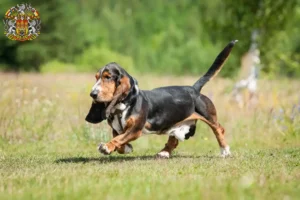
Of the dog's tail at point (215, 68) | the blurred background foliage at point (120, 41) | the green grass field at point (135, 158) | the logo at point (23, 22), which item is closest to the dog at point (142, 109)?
the dog's tail at point (215, 68)

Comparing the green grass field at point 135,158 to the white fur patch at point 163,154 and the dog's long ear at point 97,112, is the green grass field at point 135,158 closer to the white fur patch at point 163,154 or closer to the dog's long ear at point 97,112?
the white fur patch at point 163,154

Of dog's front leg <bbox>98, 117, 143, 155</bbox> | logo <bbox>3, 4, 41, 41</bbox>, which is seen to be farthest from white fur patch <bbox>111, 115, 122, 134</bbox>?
logo <bbox>3, 4, 41, 41</bbox>

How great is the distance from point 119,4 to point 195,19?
11171 millimetres

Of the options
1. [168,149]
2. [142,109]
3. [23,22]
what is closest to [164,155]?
[168,149]

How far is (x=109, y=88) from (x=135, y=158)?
4.59 ft

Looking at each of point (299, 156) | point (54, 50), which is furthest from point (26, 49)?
point (299, 156)

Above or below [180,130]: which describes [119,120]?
above

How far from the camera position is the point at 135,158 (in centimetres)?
848

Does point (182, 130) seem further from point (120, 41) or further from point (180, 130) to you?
point (120, 41)

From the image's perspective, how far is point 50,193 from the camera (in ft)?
16.9

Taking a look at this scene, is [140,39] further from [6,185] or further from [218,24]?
[6,185]

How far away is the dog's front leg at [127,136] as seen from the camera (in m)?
7.39

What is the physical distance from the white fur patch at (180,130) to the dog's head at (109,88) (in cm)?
110

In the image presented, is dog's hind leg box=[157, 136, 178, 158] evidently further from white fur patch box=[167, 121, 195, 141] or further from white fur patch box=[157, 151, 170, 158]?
white fur patch box=[167, 121, 195, 141]
